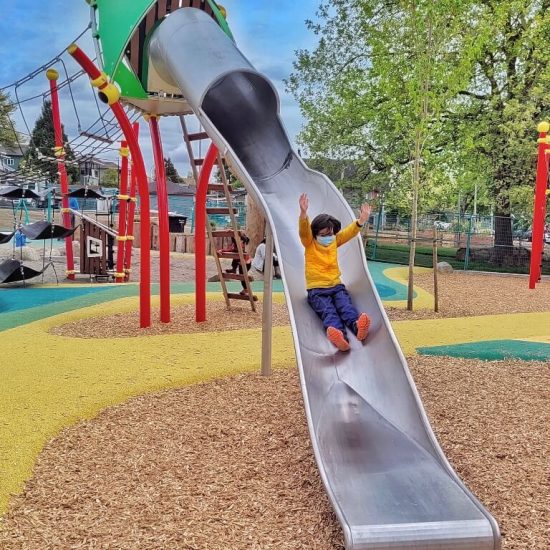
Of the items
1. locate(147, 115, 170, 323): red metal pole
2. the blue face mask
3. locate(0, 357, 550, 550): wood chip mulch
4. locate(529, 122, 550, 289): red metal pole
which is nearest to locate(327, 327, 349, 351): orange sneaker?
locate(0, 357, 550, 550): wood chip mulch

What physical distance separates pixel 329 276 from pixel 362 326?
582mm

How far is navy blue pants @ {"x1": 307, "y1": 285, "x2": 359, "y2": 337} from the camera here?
4.59m

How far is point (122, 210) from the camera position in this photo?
42.4 ft

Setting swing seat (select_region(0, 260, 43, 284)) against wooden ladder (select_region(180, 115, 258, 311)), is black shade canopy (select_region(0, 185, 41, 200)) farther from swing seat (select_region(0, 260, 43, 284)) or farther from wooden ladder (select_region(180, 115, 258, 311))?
wooden ladder (select_region(180, 115, 258, 311))

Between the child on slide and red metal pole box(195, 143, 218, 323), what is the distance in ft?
11.0

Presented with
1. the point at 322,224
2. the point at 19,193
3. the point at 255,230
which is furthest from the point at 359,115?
the point at 322,224

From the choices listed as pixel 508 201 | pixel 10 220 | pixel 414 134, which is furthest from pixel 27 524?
pixel 10 220

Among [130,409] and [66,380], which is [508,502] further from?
[66,380]

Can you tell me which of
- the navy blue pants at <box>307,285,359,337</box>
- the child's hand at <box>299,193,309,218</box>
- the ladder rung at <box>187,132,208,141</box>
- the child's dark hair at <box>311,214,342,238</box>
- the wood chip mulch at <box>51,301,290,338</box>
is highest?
the ladder rung at <box>187,132,208,141</box>

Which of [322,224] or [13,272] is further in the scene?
[13,272]

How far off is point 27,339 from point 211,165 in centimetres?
318

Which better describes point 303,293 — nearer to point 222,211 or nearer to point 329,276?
point 329,276

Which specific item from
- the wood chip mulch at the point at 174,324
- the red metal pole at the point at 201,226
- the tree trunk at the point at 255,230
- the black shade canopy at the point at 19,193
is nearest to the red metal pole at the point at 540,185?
the tree trunk at the point at 255,230

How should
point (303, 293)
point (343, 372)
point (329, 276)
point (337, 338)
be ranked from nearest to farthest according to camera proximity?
point (343, 372) → point (337, 338) → point (329, 276) → point (303, 293)
